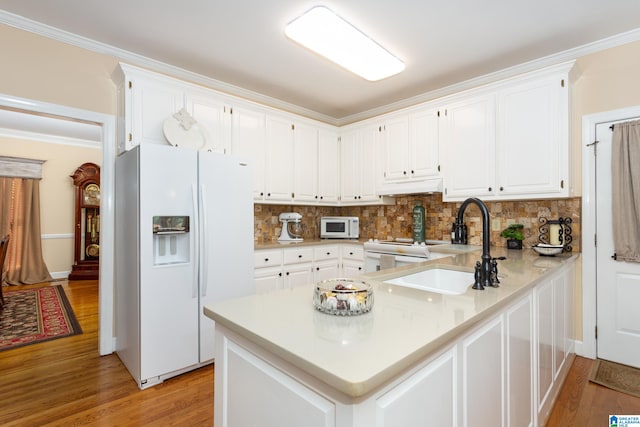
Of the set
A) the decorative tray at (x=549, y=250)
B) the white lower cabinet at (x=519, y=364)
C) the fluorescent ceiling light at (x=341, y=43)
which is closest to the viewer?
the white lower cabinet at (x=519, y=364)

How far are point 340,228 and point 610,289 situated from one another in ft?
8.59

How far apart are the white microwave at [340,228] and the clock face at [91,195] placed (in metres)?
4.64

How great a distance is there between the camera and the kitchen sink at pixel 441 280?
1.73m

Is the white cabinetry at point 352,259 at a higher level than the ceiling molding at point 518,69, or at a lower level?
lower

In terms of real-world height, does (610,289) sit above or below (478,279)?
below

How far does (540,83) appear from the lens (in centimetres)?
266

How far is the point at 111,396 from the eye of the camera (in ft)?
6.88

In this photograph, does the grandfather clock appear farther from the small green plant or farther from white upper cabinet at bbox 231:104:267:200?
the small green plant

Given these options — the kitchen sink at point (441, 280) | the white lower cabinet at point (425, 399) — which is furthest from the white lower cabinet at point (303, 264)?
the white lower cabinet at point (425, 399)

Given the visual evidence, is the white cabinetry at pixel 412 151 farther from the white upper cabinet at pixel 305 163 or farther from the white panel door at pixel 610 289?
the white panel door at pixel 610 289

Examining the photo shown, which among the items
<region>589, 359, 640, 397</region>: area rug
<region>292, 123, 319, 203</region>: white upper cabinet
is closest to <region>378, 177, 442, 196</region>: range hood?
<region>292, 123, 319, 203</region>: white upper cabinet

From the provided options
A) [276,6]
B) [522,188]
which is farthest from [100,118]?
[522,188]

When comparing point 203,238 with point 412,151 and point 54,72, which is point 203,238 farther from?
point 412,151

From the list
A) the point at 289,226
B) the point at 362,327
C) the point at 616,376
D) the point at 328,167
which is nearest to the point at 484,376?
the point at 362,327
